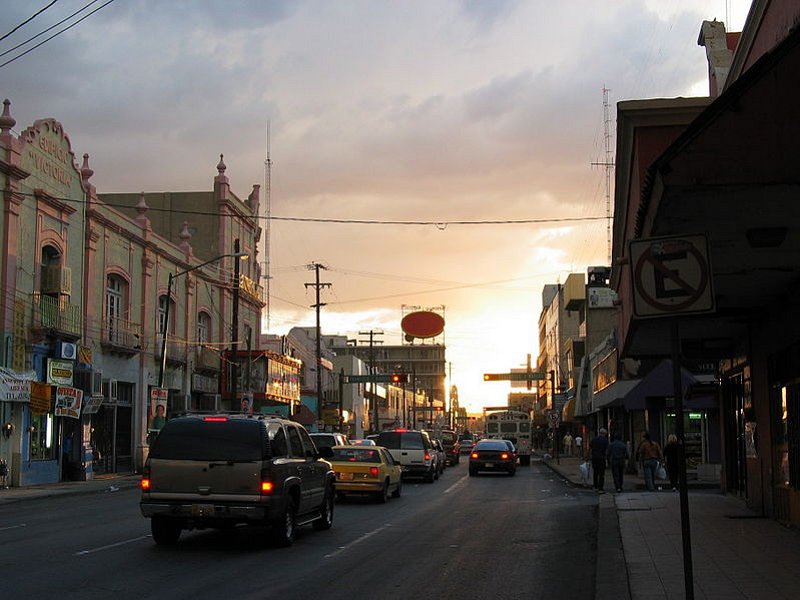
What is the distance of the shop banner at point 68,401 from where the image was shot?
35.1 meters

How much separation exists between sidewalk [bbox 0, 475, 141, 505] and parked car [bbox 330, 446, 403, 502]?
9.26 meters

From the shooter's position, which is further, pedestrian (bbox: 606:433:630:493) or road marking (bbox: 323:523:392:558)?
pedestrian (bbox: 606:433:630:493)

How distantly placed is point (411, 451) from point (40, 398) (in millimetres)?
12856

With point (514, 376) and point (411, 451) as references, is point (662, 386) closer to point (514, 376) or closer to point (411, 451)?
point (411, 451)

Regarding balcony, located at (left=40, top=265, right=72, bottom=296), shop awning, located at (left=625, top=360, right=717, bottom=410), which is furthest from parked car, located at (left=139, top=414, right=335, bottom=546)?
balcony, located at (left=40, top=265, right=72, bottom=296)

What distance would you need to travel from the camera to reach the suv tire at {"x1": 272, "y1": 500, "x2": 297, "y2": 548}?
46.7 feet

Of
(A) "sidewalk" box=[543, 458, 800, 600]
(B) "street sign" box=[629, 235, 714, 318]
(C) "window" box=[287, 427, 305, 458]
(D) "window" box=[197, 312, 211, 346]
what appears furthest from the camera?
(D) "window" box=[197, 312, 211, 346]

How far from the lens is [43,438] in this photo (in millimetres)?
35219

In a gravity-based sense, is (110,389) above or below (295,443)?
above

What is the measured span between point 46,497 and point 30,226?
34.8 feet

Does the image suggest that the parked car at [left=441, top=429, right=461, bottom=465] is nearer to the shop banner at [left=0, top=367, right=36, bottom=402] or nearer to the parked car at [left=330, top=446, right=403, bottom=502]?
the shop banner at [left=0, top=367, right=36, bottom=402]

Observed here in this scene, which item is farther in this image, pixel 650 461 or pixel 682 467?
pixel 650 461

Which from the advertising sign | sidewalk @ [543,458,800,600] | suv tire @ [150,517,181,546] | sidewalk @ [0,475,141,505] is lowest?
sidewalk @ [0,475,141,505]

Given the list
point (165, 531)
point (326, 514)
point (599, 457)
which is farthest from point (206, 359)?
point (165, 531)
